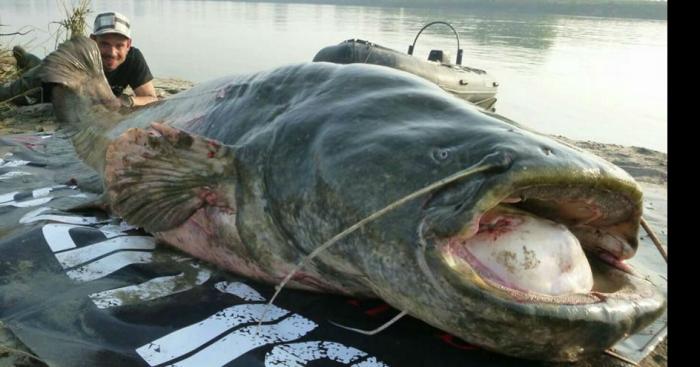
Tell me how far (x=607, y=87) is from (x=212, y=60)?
8067mm

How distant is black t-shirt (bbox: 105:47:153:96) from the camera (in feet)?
17.6

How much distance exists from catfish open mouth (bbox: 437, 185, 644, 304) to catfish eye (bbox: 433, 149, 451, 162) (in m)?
0.17

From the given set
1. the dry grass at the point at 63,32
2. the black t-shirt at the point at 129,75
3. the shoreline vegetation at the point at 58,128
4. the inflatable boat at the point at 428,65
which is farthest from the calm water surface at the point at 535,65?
the black t-shirt at the point at 129,75

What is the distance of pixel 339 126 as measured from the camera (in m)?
1.70

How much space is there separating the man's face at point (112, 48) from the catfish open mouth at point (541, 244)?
4.43m

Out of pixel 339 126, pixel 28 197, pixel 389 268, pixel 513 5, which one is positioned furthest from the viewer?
pixel 513 5

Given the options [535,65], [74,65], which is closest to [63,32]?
[74,65]

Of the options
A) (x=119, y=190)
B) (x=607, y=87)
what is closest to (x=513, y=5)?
(x=607, y=87)

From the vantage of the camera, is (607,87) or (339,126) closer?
(339,126)

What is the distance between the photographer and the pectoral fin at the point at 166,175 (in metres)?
1.96

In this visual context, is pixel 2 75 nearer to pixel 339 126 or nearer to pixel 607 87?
pixel 339 126
